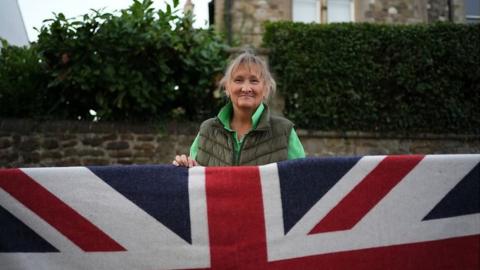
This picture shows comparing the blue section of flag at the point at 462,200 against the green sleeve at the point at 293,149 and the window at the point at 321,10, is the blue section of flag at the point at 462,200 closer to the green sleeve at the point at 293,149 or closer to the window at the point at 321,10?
the green sleeve at the point at 293,149

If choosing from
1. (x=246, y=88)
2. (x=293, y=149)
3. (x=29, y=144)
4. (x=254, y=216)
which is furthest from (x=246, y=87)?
(x=29, y=144)

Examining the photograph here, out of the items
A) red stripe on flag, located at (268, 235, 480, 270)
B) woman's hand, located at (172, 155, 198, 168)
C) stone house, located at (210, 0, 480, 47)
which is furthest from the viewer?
stone house, located at (210, 0, 480, 47)

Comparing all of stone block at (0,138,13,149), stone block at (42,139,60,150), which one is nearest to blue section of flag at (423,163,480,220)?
stone block at (42,139,60,150)

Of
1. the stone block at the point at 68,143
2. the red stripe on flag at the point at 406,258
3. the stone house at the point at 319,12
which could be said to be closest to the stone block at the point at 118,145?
the stone block at the point at 68,143

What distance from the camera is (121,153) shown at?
559cm

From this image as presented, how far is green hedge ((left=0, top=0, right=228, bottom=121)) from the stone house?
2.38 meters

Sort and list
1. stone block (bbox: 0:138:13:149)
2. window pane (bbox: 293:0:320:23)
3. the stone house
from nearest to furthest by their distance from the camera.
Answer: stone block (bbox: 0:138:13:149)
the stone house
window pane (bbox: 293:0:320:23)

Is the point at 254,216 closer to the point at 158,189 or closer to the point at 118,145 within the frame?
the point at 158,189

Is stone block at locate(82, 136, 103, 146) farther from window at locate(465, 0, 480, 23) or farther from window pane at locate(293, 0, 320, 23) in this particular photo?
window at locate(465, 0, 480, 23)

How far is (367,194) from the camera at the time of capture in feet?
6.14

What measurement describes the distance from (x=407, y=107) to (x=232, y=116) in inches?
212

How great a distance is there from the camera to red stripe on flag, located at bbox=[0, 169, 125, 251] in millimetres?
1845

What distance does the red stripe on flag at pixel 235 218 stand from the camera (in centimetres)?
181

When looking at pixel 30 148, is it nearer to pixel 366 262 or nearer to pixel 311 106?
pixel 311 106
